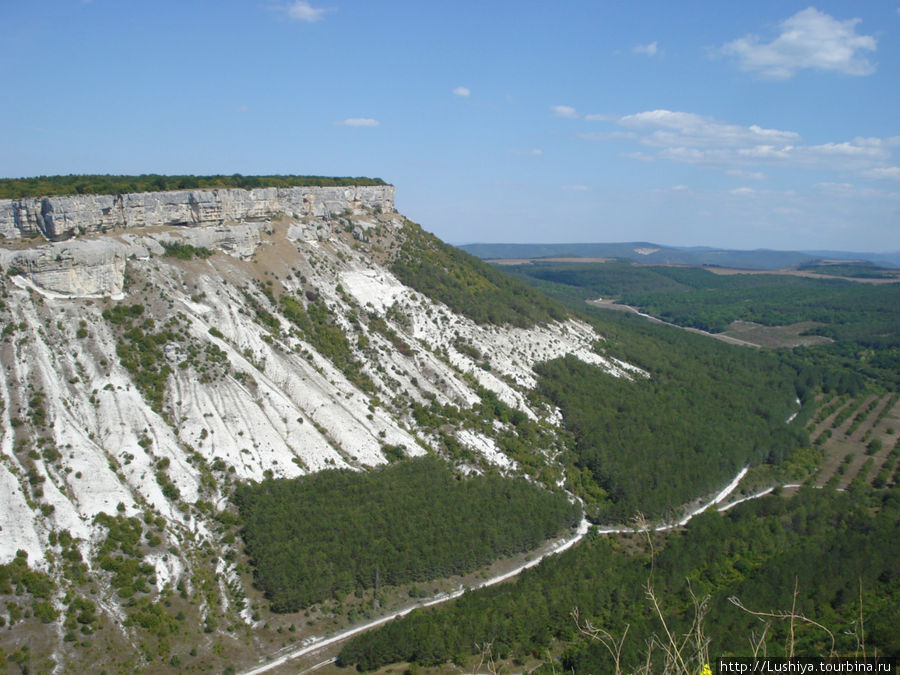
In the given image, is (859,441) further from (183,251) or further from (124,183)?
(124,183)

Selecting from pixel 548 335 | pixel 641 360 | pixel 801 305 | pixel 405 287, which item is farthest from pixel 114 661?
pixel 801 305

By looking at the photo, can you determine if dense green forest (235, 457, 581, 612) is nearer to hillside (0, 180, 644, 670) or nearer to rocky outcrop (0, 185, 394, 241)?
hillside (0, 180, 644, 670)

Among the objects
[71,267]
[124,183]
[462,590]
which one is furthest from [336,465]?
[124,183]

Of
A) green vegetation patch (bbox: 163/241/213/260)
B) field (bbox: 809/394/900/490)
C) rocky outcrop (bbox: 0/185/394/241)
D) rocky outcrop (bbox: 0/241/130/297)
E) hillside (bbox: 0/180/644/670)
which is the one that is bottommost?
field (bbox: 809/394/900/490)

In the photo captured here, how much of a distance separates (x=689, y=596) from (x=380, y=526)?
18.5 meters

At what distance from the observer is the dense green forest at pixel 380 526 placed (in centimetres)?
3669

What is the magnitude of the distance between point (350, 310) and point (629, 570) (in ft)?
107

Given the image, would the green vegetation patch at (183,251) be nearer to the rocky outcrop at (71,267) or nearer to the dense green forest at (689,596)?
the rocky outcrop at (71,267)

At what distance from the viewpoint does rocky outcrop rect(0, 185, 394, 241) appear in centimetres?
4522

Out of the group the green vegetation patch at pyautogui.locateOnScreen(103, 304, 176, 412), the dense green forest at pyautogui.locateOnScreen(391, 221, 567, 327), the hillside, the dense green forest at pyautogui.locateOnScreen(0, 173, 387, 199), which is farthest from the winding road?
the dense green forest at pyautogui.locateOnScreen(0, 173, 387, 199)

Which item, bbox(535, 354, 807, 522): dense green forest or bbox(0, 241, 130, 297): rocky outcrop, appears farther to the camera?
bbox(535, 354, 807, 522): dense green forest

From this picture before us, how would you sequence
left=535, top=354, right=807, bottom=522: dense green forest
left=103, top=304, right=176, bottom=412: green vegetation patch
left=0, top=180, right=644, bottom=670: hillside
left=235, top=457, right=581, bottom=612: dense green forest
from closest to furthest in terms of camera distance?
left=0, top=180, right=644, bottom=670: hillside, left=235, top=457, right=581, bottom=612: dense green forest, left=103, top=304, right=176, bottom=412: green vegetation patch, left=535, top=354, right=807, bottom=522: dense green forest

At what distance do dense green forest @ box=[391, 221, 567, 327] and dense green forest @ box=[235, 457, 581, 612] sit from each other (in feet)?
79.5

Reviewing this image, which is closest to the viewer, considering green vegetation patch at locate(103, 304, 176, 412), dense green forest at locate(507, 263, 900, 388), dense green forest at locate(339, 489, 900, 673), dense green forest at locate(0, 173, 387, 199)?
dense green forest at locate(339, 489, 900, 673)
